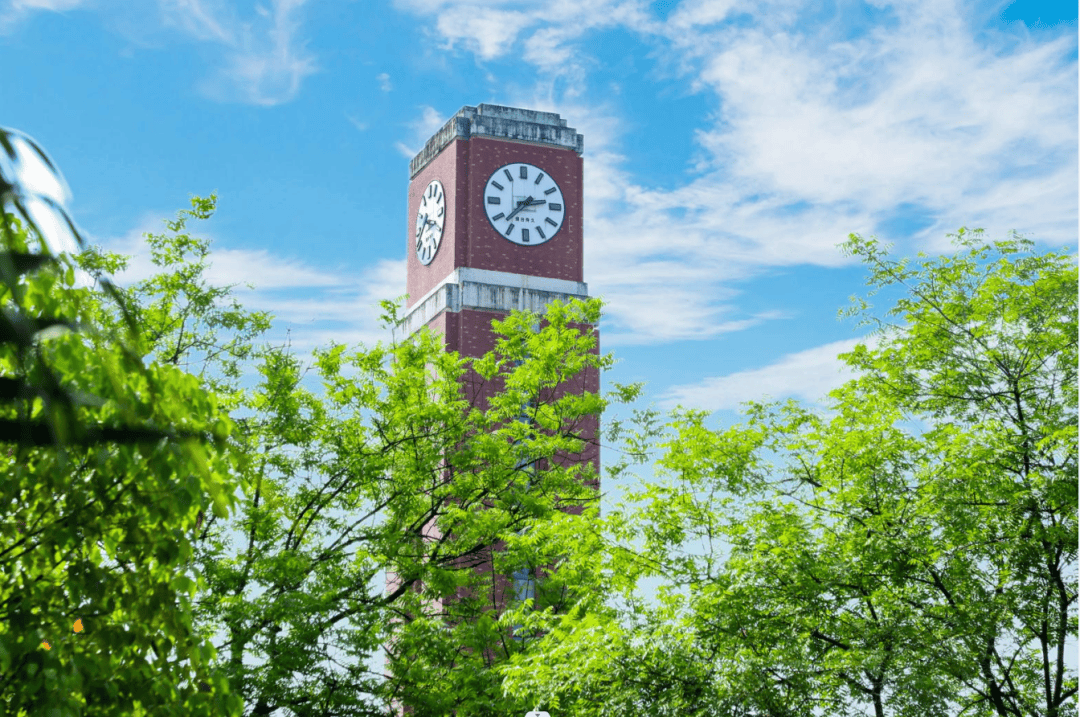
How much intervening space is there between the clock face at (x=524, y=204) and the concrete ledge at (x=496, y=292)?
1335mm

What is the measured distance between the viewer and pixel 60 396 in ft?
6.26

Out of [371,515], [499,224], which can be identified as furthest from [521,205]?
[371,515]

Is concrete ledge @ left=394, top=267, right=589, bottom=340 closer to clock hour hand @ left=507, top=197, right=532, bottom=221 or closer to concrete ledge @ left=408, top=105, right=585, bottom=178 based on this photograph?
clock hour hand @ left=507, top=197, right=532, bottom=221

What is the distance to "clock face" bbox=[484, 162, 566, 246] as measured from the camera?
35969mm

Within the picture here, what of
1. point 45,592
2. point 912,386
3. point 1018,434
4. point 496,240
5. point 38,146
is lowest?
point 45,592

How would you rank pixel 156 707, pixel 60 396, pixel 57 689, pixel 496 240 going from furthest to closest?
pixel 496 240, pixel 156 707, pixel 57 689, pixel 60 396

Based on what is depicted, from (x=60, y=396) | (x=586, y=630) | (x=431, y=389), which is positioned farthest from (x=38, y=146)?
(x=431, y=389)

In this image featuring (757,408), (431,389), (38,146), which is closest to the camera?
(38,146)

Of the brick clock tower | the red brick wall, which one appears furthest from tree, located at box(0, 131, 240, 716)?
the red brick wall

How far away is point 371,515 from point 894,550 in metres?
8.38

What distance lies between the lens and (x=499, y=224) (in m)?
35.9

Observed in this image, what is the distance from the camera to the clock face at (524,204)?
3597cm

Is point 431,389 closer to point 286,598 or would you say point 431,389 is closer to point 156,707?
point 286,598

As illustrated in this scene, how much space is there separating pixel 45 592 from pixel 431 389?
15493 millimetres
